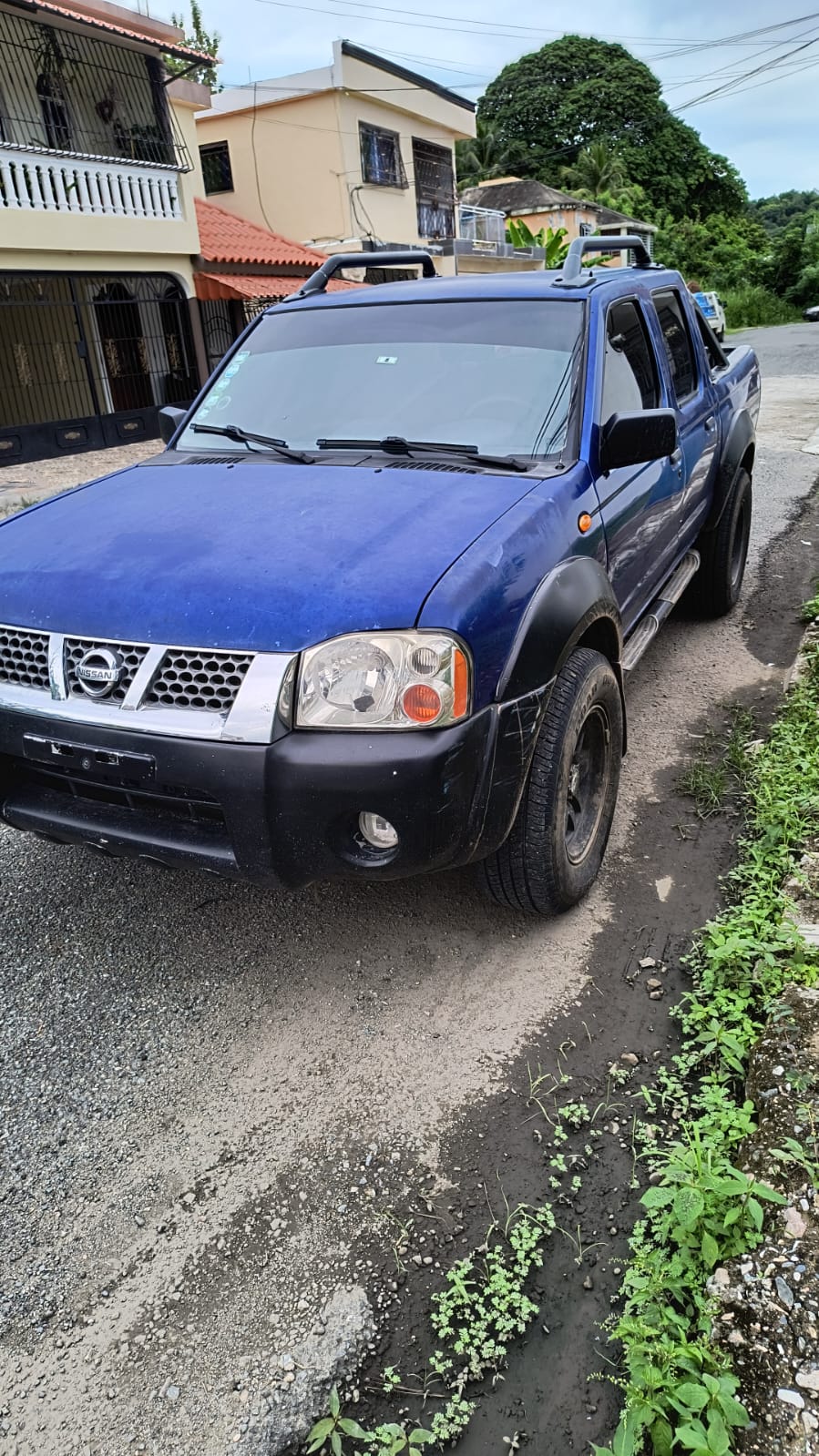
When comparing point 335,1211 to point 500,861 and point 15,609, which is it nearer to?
point 500,861

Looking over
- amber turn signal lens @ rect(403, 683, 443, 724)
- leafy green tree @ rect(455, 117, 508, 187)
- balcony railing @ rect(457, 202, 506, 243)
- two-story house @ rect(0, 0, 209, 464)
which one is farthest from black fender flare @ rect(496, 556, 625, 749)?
leafy green tree @ rect(455, 117, 508, 187)

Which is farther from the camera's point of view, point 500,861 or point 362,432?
point 362,432

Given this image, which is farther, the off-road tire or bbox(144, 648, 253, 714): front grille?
the off-road tire

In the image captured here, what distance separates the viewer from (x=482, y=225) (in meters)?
30.8

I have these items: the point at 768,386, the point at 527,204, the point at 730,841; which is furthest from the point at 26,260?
the point at 527,204

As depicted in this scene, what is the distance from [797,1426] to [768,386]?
59.2 ft

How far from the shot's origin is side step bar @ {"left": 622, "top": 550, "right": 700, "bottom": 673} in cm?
376

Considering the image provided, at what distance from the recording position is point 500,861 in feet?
9.45

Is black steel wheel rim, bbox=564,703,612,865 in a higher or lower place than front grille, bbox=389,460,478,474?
lower

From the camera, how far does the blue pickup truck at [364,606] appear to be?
2.31 metres

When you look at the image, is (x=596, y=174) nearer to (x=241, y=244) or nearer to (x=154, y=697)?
(x=241, y=244)

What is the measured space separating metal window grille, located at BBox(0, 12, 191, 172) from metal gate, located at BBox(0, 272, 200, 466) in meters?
2.11

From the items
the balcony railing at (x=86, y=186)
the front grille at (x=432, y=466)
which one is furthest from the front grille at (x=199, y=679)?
the balcony railing at (x=86, y=186)

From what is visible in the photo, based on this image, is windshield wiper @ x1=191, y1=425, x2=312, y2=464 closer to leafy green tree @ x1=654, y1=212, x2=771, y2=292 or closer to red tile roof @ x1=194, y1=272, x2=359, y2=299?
red tile roof @ x1=194, y1=272, x2=359, y2=299
